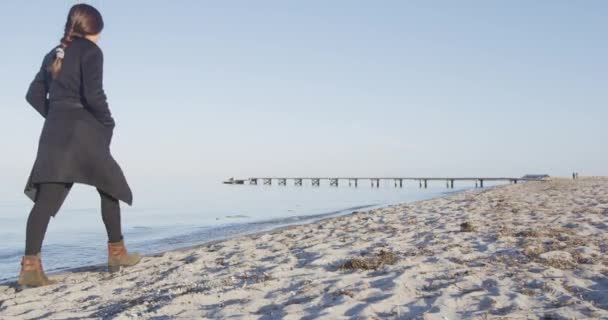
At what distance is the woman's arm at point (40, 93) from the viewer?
4.60m

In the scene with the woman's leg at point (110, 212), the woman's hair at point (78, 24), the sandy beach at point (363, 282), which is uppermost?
the woman's hair at point (78, 24)

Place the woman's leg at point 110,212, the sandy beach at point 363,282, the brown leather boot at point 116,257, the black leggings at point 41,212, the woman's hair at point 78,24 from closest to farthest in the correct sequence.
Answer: the sandy beach at point 363,282 < the black leggings at point 41,212 < the woman's hair at point 78,24 < the woman's leg at point 110,212 < the brown leather boot at point 116,257

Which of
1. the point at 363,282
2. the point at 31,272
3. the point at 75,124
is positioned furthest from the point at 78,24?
the point at 363,282

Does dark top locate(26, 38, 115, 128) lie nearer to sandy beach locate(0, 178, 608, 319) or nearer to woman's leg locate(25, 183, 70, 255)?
woman's leg locate(25, 183, 70, 255)

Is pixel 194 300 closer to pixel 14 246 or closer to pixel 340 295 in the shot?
pixel 340 295

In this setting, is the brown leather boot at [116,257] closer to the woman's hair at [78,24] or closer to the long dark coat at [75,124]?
the long dark coat at [75,124]

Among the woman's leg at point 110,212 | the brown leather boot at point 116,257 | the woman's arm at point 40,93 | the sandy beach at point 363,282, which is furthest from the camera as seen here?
the brown leather boot at point 116,257

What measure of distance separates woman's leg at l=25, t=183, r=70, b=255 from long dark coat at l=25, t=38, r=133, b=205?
0.09m

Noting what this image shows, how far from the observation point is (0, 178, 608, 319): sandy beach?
3129 mm

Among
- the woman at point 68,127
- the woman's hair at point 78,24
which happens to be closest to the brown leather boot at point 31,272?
the woman at point 68,127

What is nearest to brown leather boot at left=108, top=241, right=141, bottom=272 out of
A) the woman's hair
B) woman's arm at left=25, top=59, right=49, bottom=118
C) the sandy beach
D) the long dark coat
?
the sandy beach

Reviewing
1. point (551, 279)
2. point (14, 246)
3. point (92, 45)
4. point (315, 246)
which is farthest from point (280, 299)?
point (14, 246)

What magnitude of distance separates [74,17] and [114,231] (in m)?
1.97

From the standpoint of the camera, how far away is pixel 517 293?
10.9 ft
